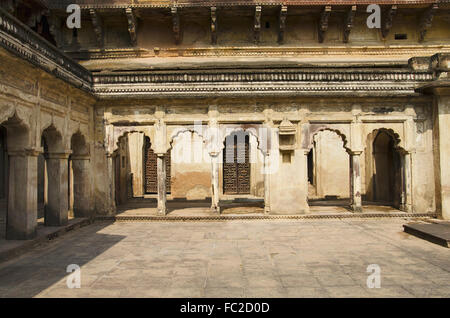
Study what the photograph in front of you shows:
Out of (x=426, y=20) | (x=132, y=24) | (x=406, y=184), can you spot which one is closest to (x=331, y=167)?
(x=406, y=184)

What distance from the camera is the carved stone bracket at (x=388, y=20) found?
44.2ft

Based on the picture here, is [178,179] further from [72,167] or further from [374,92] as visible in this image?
[374,92]

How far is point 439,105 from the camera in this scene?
10.0 metres

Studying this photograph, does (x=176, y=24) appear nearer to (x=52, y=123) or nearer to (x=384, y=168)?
(x=52, y=123)

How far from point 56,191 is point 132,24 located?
8195mm

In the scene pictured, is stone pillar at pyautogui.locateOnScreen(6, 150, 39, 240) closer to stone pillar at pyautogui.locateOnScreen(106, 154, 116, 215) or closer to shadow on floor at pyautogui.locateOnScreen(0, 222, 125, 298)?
shadow on floor at pyautogui.locateOnScreen(0, 222, 125, 298)

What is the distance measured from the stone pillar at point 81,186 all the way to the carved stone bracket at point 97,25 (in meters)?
6.38

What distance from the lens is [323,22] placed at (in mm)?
13617

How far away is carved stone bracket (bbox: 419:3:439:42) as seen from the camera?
13477 mm

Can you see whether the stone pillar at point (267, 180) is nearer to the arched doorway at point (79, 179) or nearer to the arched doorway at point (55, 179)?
the arched doorway at point (79, 179)
